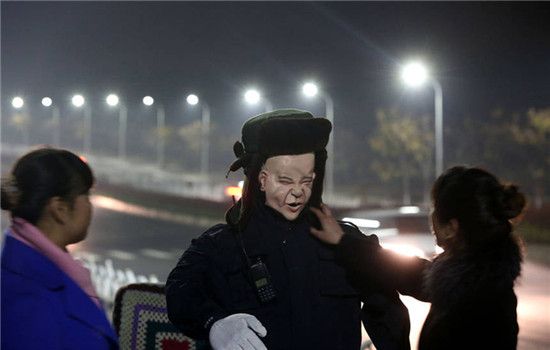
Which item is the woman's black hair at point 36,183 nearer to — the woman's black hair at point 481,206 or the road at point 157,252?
the road at point 157,252

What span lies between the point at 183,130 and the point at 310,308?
63.2m

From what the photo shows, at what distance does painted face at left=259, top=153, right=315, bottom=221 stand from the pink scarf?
92cm

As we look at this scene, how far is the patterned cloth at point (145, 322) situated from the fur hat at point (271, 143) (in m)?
0.57

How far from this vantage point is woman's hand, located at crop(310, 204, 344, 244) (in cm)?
282

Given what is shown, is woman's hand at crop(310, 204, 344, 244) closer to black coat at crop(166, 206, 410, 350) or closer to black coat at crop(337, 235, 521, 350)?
black coat at crop(166, 206, 410, 350)

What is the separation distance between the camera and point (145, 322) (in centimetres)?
305

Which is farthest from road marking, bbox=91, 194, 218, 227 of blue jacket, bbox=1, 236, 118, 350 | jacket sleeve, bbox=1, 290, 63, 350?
jacket sleeve, bbox=1, 290, 63, 350

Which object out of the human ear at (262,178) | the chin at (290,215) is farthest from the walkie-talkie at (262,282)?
the human ear at (262,178)

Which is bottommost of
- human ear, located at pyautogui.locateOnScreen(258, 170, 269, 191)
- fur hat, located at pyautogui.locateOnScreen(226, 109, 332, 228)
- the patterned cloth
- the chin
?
the patterned cloth

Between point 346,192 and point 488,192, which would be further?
point 346,192

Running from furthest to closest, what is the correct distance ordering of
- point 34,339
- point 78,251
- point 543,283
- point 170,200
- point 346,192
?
1. point 346,192
2. point 170,200
3. point 78,251
4. point 543,283
5. point 34,339

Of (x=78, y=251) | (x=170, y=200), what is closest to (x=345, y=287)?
(x=78, y=251)

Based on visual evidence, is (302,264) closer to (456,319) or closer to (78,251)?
(456,319)

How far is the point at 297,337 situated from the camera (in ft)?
8.70
